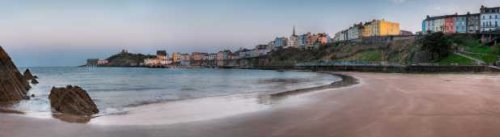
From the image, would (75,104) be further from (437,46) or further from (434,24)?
(434,24)

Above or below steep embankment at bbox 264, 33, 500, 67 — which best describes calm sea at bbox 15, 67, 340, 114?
below

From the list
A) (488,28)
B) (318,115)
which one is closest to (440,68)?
(488,28)

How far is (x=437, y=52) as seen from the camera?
282ft

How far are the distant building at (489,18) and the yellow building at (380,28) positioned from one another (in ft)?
172

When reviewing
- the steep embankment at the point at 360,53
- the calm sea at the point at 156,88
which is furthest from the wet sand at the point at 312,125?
the steep embankment at the point at 360,53

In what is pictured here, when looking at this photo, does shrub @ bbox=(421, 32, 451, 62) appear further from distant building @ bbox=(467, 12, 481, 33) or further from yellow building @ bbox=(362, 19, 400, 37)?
yellow building @ bbox=(362, 19, 400, 37)

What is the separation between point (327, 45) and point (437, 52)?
8589 centimetres

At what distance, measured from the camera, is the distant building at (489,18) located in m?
118

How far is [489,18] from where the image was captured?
11975cm

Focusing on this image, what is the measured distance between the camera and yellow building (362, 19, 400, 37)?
173m

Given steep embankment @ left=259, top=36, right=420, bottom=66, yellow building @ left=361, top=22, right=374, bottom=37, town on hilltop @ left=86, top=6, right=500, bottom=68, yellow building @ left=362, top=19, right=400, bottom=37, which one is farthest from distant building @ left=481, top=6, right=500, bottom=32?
yellow building @ left=361, top=22, right=374, bottom=37

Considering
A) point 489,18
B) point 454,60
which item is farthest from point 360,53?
point 454,60

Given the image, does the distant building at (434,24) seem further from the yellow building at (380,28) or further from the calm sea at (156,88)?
the calm sea at (156,88)

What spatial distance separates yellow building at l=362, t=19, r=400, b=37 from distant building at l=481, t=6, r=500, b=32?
5247 centimetres
